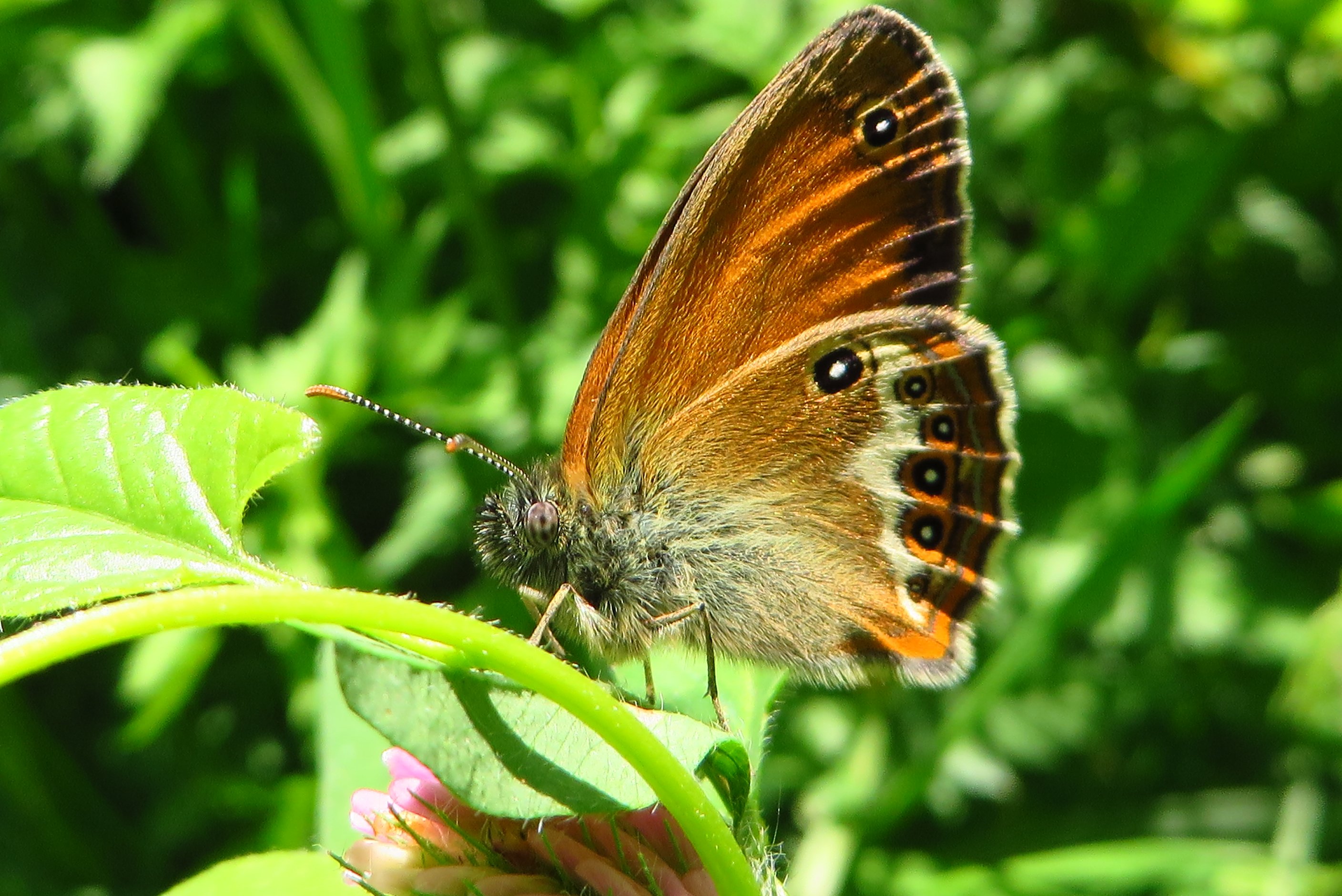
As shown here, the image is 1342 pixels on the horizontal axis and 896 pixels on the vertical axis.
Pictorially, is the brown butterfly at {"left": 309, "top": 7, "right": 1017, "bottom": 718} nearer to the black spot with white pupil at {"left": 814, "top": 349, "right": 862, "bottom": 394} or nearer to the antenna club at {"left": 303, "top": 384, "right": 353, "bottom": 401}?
the black spot with white pupil at {"left": 814, "top": 349, "right": 862, "bottom": 394}

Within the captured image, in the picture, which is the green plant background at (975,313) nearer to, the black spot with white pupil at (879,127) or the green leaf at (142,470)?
the black spot with white pupil at (879,127)

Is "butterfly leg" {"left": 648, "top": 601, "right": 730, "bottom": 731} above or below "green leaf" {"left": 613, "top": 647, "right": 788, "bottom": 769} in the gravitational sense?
above

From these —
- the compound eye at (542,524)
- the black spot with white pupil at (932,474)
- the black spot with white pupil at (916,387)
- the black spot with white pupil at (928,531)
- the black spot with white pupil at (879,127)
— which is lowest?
the black spot with white pupil at (928,531)

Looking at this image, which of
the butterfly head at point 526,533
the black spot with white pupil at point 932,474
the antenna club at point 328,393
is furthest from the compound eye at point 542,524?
the black spot with white pupil at point 932,474

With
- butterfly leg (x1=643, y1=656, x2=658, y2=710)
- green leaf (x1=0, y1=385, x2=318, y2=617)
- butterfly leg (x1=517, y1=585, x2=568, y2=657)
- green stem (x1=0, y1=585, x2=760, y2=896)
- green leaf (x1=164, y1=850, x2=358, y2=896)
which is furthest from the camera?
butterfly leg (x1=517, y1=585, x2=568, y2=657)

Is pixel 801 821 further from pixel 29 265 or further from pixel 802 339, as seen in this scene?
pixel 29 265

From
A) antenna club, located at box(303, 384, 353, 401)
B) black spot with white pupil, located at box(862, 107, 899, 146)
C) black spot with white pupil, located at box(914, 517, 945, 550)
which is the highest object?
black spot with white pupil, located at box(862, 107, 899, 146)

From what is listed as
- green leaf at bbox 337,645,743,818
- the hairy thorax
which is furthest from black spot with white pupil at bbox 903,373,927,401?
green leaf at bbox 337,645,743,818
